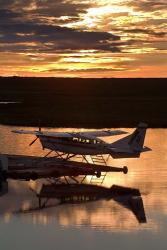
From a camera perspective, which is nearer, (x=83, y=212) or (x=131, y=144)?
(x=83, y=212)

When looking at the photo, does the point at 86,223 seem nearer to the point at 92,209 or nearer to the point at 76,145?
the point at 92,209

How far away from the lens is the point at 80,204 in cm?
2202

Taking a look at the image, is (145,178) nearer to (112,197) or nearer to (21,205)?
(112,197)

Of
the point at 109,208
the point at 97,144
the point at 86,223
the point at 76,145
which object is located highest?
the point at 86,223

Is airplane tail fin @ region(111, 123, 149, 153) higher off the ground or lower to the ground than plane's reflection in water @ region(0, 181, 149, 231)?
lower

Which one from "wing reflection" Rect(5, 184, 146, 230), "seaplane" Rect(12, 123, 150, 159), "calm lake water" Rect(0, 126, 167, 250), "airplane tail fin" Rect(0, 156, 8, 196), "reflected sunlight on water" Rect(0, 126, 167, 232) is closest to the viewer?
"calm lake water" Rect(0, 126, 167, 250)

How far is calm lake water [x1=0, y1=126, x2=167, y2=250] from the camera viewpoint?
1711cm

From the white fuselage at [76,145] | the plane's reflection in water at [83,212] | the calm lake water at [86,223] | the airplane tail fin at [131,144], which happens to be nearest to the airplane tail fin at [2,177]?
the calm lake water at [86,223]

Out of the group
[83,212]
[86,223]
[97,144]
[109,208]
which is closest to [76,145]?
[97,144]

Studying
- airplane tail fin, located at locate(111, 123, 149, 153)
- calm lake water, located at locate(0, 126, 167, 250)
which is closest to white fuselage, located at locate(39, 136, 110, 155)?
airplane tail fin, located at locate(111, 123, 149, 153)

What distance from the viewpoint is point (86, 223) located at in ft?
63.0

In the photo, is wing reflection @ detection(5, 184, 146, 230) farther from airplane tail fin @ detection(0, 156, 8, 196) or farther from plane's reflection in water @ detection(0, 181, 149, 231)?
airplane tail fin @ detection(0, 156, 8, 196)

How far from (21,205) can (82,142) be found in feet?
27.4

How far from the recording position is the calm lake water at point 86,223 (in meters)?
17.1
